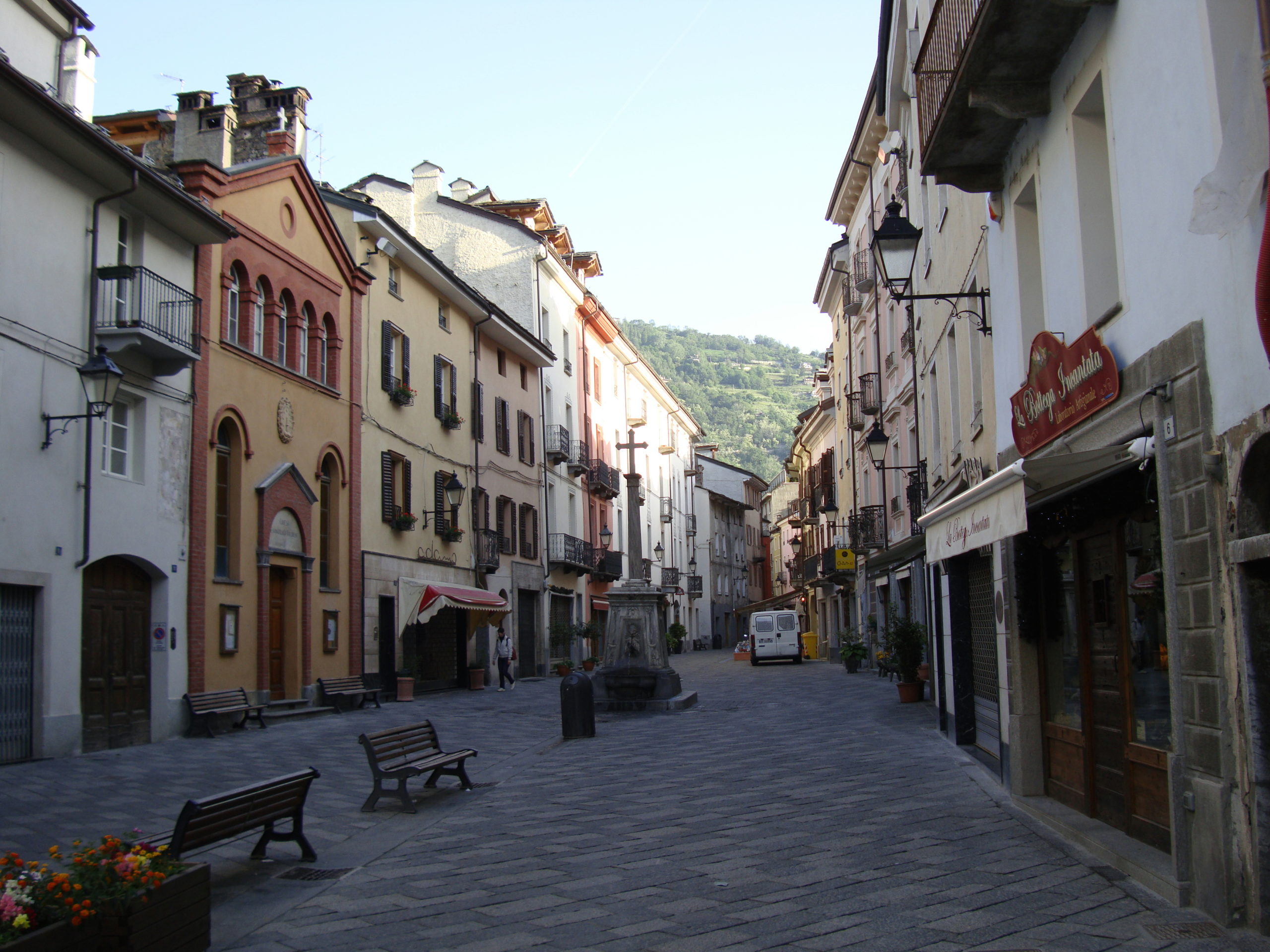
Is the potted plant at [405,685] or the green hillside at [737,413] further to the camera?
the green hillside at [737,413]

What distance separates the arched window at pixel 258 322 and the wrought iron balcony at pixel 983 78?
1311 centimetres

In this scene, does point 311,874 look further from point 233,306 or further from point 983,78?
point 233,306

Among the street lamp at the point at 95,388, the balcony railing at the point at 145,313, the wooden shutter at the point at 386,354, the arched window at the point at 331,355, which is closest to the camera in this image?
the street lamp at the point at 95,388

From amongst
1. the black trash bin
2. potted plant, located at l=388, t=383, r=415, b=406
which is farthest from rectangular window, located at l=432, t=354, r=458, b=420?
the black trash bin

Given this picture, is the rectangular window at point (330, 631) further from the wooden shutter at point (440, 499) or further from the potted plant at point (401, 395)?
the wooden shutter at point (440, 499)

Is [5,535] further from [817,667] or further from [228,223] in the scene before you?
[817,667]

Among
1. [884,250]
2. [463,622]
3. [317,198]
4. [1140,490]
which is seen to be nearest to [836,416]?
[463,622]

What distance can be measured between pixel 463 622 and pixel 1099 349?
24.0 m

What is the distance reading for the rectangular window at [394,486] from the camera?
25.2 m

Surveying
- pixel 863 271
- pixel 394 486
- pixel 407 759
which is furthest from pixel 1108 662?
pixel 863 271

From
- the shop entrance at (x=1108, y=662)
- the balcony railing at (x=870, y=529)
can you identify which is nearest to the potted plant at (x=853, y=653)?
the balcony railing at (x=870, y=529)

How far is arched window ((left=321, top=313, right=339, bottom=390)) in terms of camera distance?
2288 cm

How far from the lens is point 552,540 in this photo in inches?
1512

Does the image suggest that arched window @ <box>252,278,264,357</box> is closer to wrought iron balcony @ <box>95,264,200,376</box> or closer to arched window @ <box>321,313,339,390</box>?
wrought iron balcony @ <box>95,264,200,376</box>
